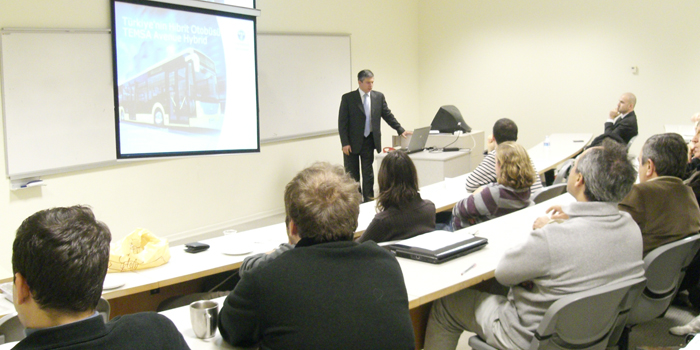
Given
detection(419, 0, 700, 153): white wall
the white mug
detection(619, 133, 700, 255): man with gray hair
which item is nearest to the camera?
the white mug

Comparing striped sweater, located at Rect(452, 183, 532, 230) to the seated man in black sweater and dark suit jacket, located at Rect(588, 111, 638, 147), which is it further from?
dark suit jacket, located at Rect(588, 111, 638, 147)

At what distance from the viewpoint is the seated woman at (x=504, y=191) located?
3363mm

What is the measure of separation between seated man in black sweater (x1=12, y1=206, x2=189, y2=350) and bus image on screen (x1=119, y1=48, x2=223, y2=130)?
3953 millimetres

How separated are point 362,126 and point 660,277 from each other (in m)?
4.62

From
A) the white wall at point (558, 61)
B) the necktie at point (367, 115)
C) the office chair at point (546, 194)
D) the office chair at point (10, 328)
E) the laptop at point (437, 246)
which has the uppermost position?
the white wall at point (558, 61)

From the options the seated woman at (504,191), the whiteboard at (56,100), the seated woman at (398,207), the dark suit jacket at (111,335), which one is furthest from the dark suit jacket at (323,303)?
the whiteboard at (56,100)

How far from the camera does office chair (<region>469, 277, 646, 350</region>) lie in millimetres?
1950

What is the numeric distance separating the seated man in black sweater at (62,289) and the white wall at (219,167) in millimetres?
1907

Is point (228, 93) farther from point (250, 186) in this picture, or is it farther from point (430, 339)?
point (430, 339)

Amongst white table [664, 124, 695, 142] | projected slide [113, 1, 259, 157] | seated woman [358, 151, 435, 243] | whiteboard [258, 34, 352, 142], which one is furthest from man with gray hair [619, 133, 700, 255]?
whiteboard [258, 34, 352, 142]

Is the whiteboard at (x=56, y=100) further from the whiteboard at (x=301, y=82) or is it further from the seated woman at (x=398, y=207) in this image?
the seated woman at (x=398, y=207)

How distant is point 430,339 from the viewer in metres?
2.55

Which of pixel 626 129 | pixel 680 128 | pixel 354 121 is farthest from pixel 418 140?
pixel 680 128

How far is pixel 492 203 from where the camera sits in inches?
137
